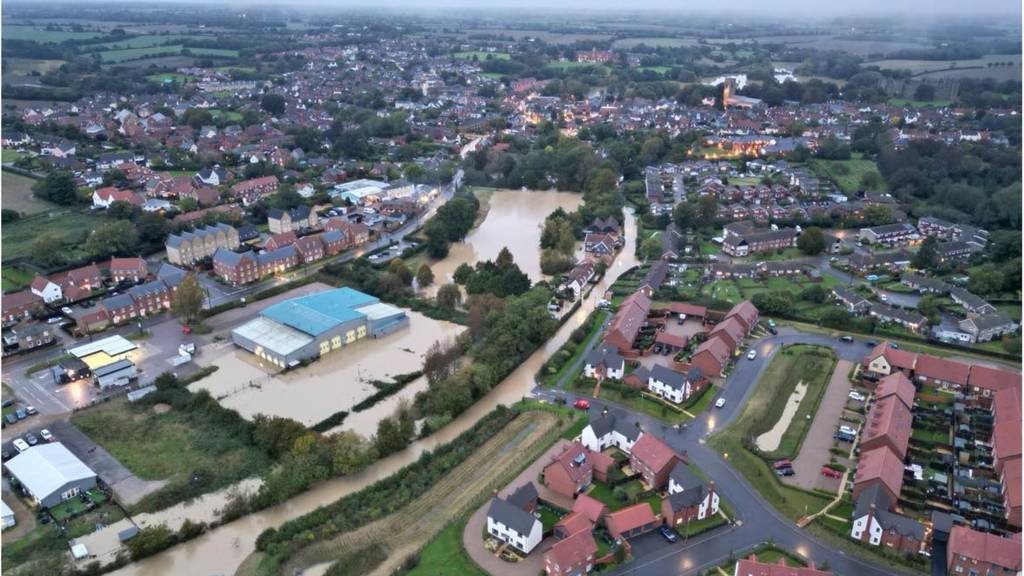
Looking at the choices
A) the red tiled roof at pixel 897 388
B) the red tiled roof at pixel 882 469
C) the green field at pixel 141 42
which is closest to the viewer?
the red tiled roof at pixel 882 469

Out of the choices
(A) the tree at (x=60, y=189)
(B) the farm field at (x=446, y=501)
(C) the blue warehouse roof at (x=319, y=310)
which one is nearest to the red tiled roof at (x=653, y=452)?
(B) the farm field at (x=446, y=501)

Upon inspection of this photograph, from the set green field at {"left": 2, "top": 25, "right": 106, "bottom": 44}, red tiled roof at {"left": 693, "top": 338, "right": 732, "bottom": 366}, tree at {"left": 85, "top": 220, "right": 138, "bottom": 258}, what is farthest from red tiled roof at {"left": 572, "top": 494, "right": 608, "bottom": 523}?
green field at {"left": 2, "top": 25, "right": 106, "bottom": 44}

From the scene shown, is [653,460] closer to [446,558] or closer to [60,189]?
[446,558]

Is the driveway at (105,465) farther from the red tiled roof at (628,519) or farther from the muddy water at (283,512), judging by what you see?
the red tiled roof at (628,519)

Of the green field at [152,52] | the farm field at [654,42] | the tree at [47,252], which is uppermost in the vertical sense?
the green field at [152,52]

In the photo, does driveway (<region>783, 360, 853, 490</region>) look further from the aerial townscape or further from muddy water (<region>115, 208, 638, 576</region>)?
muddy water (<region>115, 208, 638, 576</region>)

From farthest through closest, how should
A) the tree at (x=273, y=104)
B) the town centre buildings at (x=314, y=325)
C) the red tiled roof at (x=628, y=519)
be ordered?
the tree at (x=273, y=104) → the town centre buildings at (x=314, y=325) → the red tiled roof at (x=628, y=519)

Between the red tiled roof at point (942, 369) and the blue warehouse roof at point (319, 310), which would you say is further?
the blue warehouse roof at point (319, 310)

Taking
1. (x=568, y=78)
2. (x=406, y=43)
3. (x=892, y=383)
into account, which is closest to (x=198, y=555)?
(x=892, y=383)
